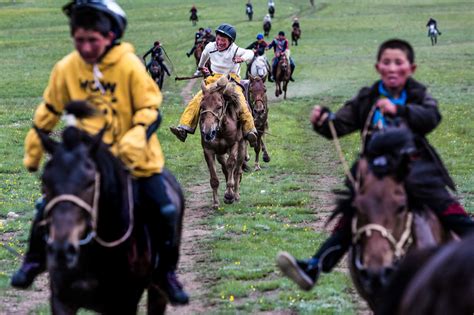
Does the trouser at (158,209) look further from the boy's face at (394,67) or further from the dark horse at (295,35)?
the dark horse at (295,35)

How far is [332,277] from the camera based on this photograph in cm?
1055

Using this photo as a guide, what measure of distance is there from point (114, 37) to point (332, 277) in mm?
4790

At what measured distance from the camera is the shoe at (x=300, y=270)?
23.1 ft

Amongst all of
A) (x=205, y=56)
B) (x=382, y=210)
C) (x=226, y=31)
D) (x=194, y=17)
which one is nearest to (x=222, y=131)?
(x=226, y=31)

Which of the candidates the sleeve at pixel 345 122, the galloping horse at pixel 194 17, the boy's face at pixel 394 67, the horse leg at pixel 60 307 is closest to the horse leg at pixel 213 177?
the sleeve at pixel 345 122

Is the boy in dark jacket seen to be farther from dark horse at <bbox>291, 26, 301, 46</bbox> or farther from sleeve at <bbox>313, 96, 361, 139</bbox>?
dark horse at <bbox>291, 26, 301, 46</bbox>

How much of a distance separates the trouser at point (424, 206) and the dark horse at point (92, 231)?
128 cm

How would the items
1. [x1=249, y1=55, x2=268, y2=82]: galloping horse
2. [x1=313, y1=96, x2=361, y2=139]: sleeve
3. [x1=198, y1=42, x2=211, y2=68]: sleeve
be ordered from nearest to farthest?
[x1=313, y1=96, x2=361, y2=139]: sleeve, [x1=198, y1=42, x2=211, y2=68]: sleeve, [x1=249, y1=55, x2=268, y2=82]: galloping horse

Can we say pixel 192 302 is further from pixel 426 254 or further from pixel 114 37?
pixel 426 254

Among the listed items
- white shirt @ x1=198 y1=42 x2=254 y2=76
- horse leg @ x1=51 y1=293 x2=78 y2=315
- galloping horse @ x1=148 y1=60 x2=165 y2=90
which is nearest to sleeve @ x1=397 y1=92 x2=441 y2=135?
horse leg @ x1=51 y1=293 x2=78 y2=315

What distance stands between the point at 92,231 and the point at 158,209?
101 centimetres

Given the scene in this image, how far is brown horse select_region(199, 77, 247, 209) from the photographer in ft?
48.8

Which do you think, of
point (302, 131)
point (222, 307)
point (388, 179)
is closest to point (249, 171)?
point (302, 131)

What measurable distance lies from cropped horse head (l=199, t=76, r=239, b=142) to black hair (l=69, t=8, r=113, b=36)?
8250 mm
